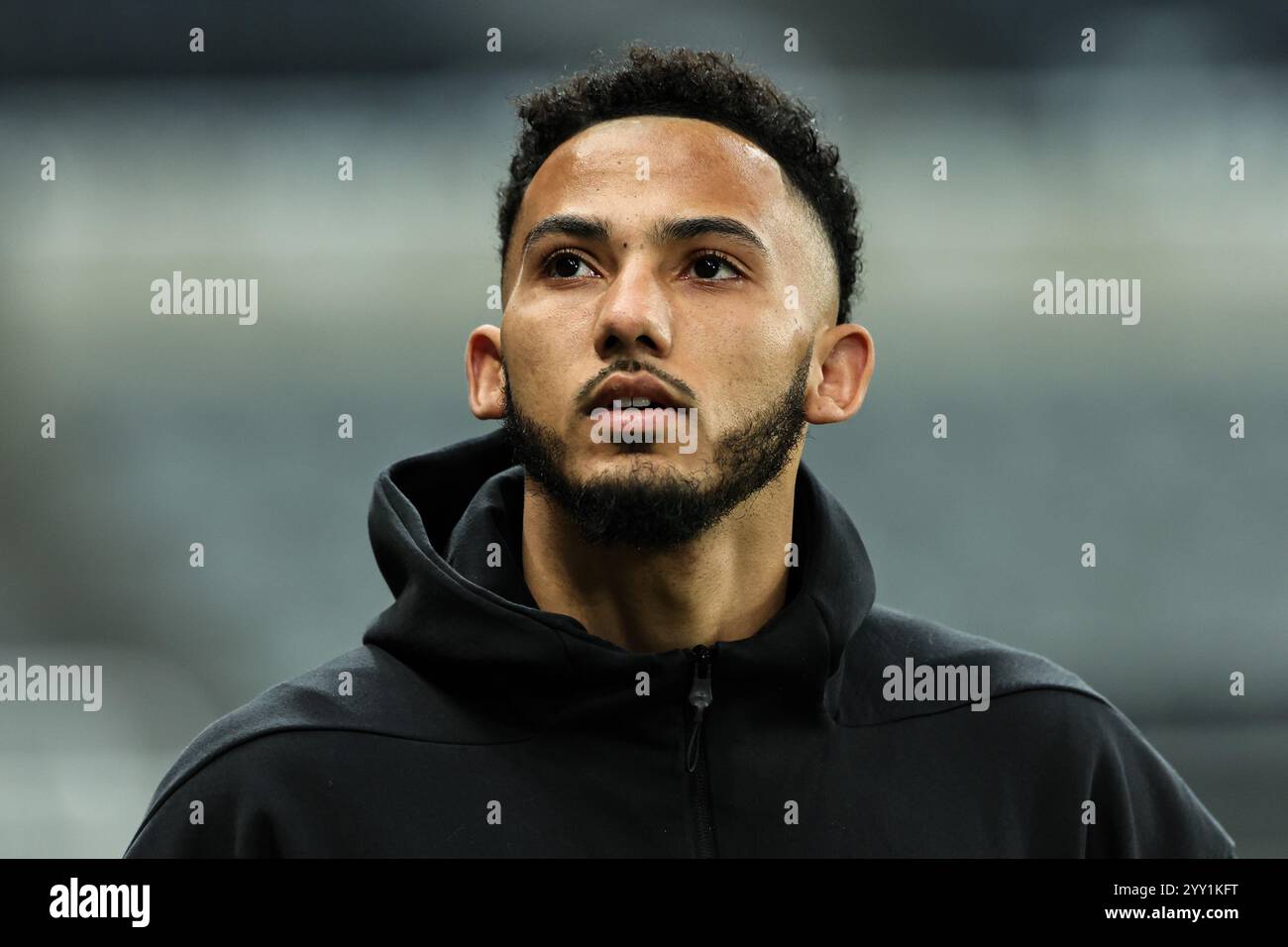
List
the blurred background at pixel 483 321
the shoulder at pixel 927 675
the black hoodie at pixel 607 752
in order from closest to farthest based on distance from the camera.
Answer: the black hoodie at pixel 607 752
the shoulder at pixel 927 675
the blurred background at pixel 483 321

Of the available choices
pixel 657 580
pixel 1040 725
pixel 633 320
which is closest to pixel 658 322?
pixel 633 320

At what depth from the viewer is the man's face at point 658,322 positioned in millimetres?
1895

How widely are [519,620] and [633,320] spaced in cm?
42

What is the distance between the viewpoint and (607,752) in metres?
1.92

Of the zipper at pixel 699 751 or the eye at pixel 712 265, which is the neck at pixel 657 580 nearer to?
the zipper at pixel 699 751

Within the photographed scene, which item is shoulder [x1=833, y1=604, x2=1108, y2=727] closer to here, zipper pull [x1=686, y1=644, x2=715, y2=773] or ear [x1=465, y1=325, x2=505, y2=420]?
zipper pull [x1=686, y1=644, x2=715, y2=773]

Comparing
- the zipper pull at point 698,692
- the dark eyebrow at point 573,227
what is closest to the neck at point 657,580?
the zipper pull at point 698,692

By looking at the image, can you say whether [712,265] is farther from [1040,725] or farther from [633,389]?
[1040,725]

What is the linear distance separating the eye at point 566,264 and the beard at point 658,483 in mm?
164

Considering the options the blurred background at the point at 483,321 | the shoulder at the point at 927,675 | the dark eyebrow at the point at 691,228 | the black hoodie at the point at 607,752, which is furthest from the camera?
the blurred background at the point at 483,321

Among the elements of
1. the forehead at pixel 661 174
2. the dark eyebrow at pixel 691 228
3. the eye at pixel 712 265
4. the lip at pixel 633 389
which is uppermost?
the forehead at pixel 661 174
